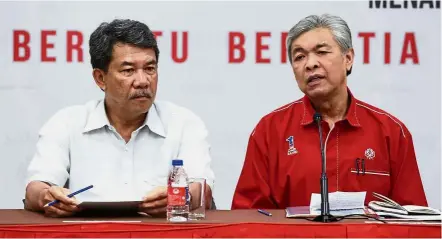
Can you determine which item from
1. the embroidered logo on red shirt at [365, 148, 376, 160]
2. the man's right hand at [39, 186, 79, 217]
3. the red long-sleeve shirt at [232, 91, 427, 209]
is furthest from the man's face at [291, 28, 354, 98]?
the man's right hand at [39, 186, 79, 217]

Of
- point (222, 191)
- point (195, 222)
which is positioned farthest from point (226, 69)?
point (195, 222)

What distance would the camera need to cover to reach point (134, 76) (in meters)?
3.30

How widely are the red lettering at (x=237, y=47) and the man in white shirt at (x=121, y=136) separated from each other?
562mm

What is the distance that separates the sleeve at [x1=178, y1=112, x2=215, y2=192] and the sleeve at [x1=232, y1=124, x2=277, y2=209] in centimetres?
13

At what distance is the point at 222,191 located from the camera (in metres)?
3.89

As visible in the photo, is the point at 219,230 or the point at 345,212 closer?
the point at 219,230

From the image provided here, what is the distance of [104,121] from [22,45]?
74 cm

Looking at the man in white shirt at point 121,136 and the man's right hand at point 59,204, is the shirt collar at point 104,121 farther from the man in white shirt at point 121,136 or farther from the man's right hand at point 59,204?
the man's right hand at point 59,204

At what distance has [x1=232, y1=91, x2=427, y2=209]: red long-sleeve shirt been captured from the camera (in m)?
3.31

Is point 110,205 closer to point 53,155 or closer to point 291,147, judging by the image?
point 53,155

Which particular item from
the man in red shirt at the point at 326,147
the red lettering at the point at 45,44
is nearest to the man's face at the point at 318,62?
the man in red shirt at the point at 326,147

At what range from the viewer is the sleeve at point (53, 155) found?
10.6 ft

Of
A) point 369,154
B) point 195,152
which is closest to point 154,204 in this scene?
point 195,152

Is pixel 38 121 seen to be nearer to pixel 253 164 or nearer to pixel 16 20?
pixel 16 20
